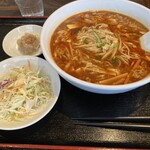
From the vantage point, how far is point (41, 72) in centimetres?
157

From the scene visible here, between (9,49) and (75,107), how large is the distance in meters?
0.73

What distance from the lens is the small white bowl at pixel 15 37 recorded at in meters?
1.76

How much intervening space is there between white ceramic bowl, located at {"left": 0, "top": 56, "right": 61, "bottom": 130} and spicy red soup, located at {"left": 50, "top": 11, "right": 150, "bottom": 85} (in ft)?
0.31

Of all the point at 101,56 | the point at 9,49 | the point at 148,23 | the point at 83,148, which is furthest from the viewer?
the point at 9,49

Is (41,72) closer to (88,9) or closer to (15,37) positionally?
(15,37)

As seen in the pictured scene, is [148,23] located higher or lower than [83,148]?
higher

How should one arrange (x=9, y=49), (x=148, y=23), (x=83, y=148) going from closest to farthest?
(x=83, y=148) < (x=148, y=23) < (x=9, y=49)

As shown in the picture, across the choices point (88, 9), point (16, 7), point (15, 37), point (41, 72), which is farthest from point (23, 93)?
point (16, 7)

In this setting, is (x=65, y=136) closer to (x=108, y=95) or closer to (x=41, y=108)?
(x=41, y=108)

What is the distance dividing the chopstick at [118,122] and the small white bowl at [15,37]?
2.18 feet

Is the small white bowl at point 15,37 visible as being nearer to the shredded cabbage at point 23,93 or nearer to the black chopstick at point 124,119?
the shredded cabbage at point 23,93

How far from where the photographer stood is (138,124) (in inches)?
50.6

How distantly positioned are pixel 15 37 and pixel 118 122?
3.50 ft

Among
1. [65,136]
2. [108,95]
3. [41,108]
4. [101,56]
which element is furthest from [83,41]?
[65,136]
